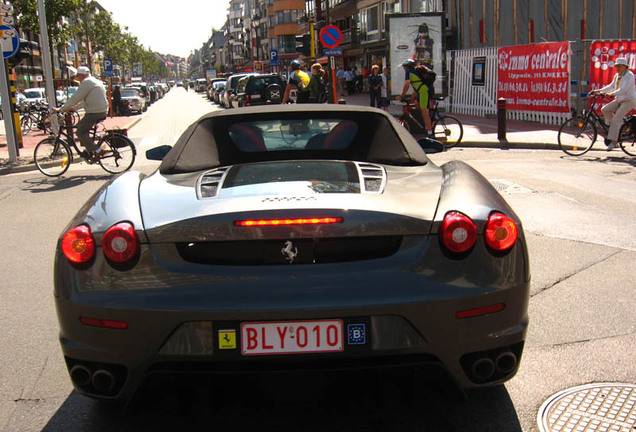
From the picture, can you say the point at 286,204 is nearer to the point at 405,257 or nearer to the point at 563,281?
the point at 405,257

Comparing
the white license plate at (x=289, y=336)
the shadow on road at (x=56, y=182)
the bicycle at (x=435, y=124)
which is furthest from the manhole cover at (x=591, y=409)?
the bicycle at (x=435, y=124)

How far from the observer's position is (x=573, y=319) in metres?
4.34

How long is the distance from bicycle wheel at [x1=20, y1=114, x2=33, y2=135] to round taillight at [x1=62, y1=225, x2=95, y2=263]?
24474 mm

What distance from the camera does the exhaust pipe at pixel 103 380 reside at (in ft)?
8.75

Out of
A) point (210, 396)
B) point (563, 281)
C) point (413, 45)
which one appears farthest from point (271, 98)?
point (210, 396)

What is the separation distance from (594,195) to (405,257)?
7.04 metres

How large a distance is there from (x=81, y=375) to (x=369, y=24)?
160 ft

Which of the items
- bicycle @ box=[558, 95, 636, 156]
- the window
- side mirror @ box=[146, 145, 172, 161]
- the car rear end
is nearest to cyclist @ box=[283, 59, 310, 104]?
bicycle @ box=[558, 95, 636, 156]

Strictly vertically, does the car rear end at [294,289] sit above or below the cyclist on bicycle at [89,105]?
below

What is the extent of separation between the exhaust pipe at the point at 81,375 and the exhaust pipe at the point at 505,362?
1.57m

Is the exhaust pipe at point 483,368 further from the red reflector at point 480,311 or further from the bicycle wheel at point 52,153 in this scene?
the bicycle wheel at point 52,153

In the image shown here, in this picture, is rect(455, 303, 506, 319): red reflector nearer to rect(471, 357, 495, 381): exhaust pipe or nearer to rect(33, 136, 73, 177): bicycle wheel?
rect(471, 357, 495, 381): exhaust pipe

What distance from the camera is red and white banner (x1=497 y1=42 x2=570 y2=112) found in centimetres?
1839

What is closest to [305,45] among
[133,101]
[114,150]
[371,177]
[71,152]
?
[114,150]
